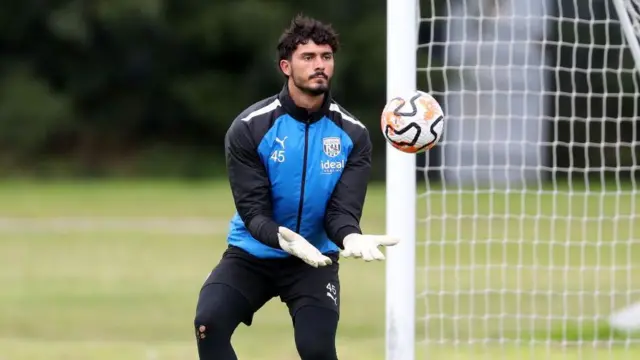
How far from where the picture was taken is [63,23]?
34094 mm

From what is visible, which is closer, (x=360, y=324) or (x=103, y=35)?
(x=360, y=324)

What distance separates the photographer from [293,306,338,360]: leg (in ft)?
19.1

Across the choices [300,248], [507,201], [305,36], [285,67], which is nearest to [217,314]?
[300,248]

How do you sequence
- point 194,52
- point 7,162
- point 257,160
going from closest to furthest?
point 257,160 < point 7,162 < point 194,52

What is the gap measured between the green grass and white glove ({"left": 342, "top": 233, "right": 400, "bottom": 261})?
2558mm

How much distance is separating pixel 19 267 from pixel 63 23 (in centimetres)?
2008

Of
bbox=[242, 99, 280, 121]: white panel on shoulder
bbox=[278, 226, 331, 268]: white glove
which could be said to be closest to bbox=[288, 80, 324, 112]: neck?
bbox=[242, 99, 280, 121]: white panel on shoulder

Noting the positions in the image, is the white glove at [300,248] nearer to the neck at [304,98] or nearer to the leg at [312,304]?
the leg at [312,304]

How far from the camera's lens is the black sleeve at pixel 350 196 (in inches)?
233

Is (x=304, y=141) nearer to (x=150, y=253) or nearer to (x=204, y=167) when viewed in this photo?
(x=150, y=253)

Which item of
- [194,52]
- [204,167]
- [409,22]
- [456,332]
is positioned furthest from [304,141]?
[194,52]

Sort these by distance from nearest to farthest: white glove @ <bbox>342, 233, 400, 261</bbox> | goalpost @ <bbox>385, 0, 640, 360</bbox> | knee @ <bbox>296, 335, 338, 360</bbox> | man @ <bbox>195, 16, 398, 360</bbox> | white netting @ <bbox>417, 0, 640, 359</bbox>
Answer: white glove @ <bbox>342, 233, 400, 261</bbox>, knee @ <bbox>296, 335, 338, 360</bbox>, man @ <bbox>195, 16, 398, 360</bbox>, goalpost @ <bbox>385, 0, 640, 360</bbox>, white netting @ <bbox>417, 0, 640, 359</bbox>

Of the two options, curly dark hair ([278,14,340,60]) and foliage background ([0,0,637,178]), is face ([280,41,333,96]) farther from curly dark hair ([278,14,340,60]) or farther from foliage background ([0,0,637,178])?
foliage background ([0,0,637,178])

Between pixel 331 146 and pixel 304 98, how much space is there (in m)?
0.26
